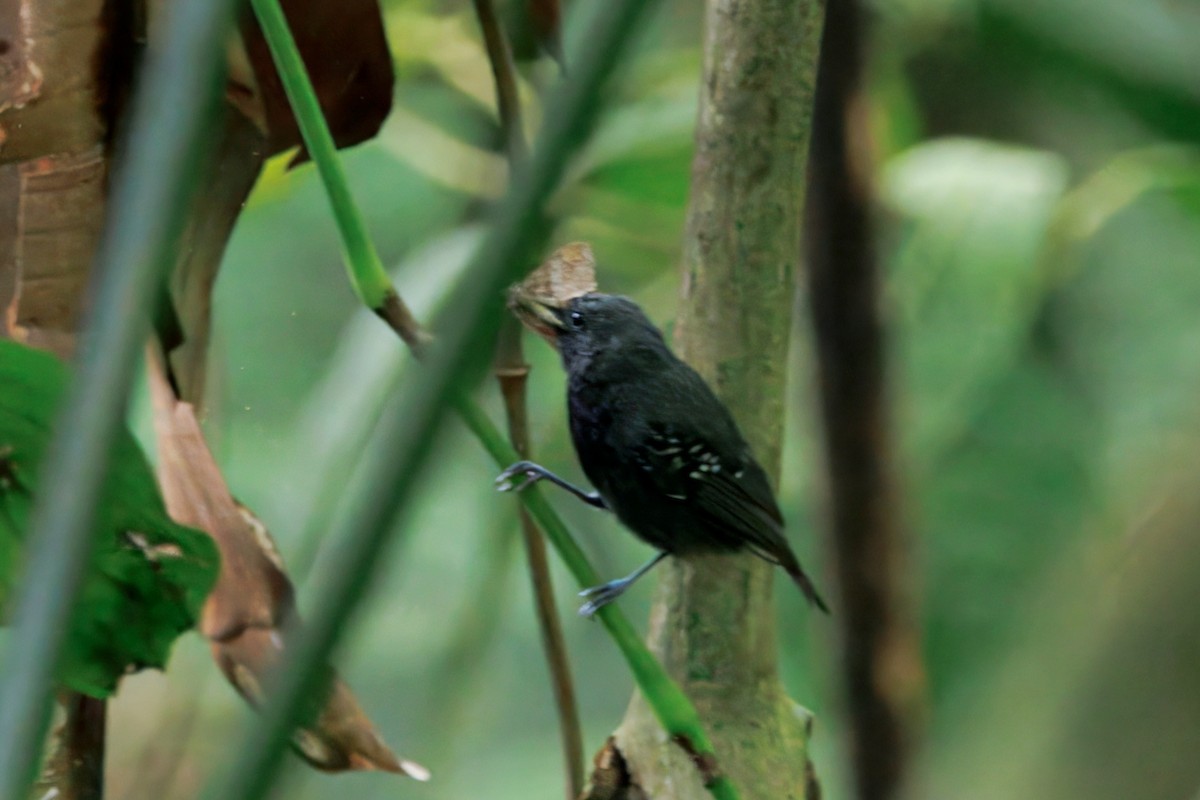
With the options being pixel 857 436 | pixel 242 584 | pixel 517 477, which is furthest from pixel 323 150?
pixel 857 436

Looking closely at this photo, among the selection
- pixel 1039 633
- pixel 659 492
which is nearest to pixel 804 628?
pixel 1039 633

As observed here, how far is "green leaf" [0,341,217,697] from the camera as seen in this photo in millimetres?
688

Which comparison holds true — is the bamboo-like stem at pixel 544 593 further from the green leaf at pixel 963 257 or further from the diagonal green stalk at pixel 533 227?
the green leaf at pixel 963 257

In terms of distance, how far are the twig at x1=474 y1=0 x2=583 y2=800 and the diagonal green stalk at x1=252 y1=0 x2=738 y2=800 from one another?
0.09 m

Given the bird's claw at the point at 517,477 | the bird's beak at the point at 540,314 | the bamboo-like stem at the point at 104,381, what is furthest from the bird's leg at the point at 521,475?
the bamboo-like stem at the point at 104,381

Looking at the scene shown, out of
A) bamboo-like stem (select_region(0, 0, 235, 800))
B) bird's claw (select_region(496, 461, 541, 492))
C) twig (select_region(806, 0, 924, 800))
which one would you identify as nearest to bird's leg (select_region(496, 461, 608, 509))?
bird's claw (select_region(496, 461, 541, 492))

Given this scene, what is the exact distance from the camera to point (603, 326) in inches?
37.8

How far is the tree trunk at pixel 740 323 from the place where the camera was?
2.73 ft

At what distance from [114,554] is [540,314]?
33 cm

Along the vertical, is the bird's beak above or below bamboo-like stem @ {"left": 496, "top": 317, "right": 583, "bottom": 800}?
above

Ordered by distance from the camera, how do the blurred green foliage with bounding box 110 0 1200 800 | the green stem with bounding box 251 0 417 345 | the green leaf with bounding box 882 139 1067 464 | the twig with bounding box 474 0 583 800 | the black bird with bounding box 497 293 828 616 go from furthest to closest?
the green leaf with bounding box 882 139 1067 464
the blurred green foliage with bounding box 110 0 1200 800
the black bird with bounding box 497 293 828 616
the twig with bounding box 474 0 583 800
the green stem with bounding box 251 0 417 345

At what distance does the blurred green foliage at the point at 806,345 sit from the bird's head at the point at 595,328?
0.08 metres

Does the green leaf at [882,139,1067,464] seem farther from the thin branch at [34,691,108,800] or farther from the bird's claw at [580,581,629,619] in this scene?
the thin branch at [34,691,108,800]

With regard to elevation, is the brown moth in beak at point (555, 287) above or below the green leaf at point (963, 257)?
above
